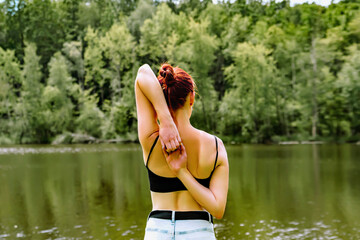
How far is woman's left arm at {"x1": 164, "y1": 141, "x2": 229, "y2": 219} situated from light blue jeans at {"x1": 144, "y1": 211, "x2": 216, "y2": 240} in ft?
0.30

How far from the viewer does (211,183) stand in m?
1.94

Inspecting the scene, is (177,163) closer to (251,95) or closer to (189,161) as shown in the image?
(189,161)

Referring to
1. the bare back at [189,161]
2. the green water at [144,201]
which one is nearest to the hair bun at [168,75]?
the bare back at [189,161]

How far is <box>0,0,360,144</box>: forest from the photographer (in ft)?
167

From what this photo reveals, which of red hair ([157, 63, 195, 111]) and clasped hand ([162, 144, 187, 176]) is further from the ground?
red hair ([157, 63, 195, 111])

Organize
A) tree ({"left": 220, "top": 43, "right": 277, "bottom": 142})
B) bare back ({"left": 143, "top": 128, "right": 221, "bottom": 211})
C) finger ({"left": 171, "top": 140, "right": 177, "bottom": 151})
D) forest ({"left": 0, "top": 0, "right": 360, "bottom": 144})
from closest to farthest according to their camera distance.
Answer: finger ({"left": 171, "top": 140, "right": 177, "bottom": 151}) → bare back ({"left": 143, "top": 128, "right": 221, "bottom": 211}) → forest ({"left": 0, "top": 0, "right": 360, "bottom": 144}) → tree ({"left": 220, "top": 43, "right": 277, "bottom": 142})

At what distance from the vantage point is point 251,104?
53156 mm

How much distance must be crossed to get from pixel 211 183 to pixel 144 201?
1430 centimetres

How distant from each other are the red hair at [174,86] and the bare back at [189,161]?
0.46 feet

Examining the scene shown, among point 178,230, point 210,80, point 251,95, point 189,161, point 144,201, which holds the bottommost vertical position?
point 144,201

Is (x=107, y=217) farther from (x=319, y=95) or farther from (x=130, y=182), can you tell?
(x=319, y=95)

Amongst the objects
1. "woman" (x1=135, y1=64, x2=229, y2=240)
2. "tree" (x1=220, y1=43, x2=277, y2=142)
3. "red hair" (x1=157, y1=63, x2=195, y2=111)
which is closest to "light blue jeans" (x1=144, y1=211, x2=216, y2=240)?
"woman" (x1=135, y1=64, x2=229, y2=240)

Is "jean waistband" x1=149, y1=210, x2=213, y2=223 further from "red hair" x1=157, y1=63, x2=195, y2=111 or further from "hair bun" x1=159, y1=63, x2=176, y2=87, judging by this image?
"hair bun" x1=159, y1=63, x2=176, y2=87

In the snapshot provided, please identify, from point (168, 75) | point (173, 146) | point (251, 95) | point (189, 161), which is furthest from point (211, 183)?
point (251, 95)
